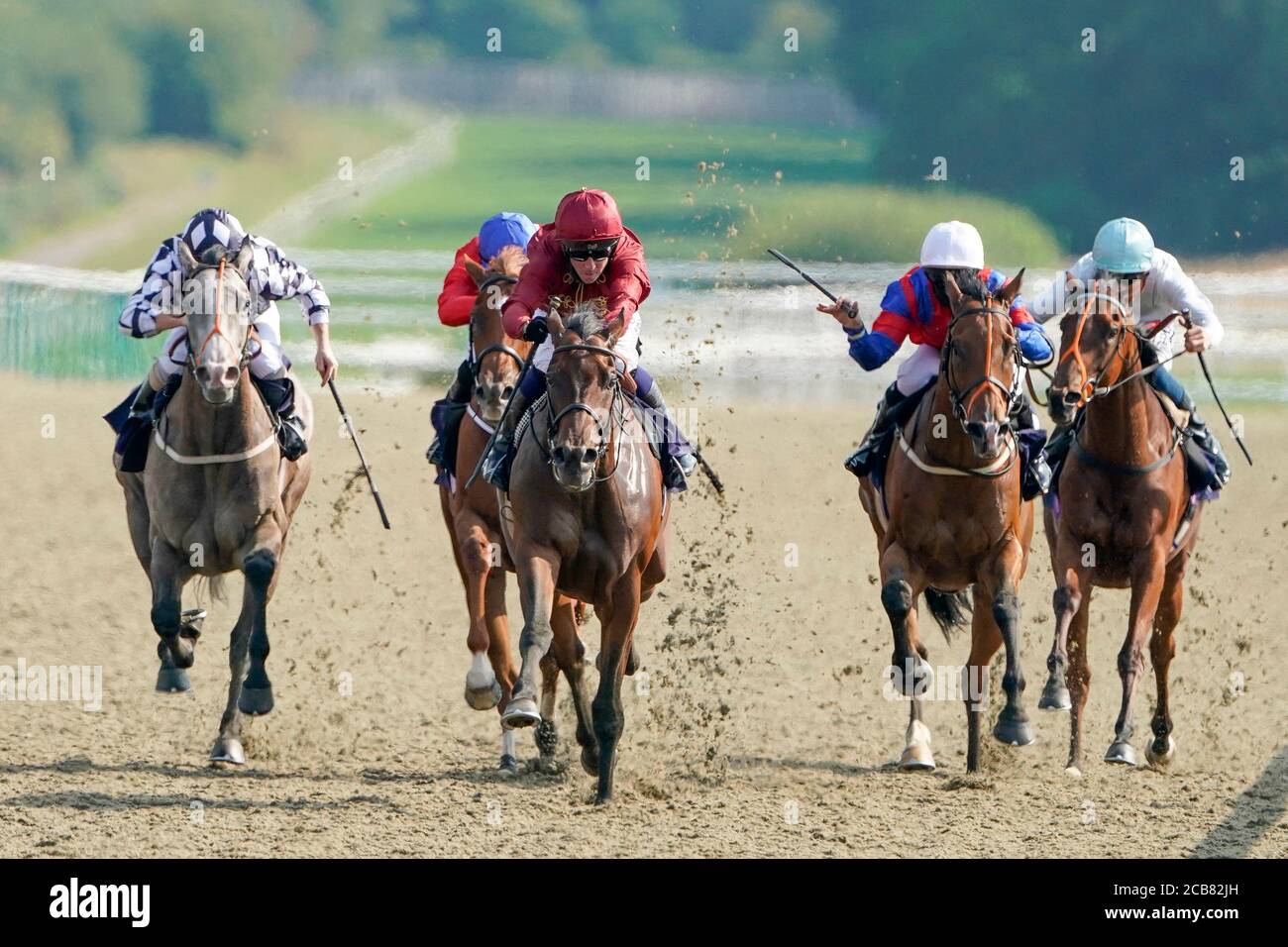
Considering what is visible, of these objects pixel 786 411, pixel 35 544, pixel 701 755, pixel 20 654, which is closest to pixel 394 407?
pixel 786 411

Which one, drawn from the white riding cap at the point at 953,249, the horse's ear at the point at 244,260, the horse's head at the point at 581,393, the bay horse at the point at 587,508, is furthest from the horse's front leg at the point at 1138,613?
the horse's ear at the point at 244,260

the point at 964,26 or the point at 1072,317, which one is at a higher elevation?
the point at 964,26

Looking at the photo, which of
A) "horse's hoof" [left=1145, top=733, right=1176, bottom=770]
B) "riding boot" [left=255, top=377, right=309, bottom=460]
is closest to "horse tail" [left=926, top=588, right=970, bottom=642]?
"horse's hoof" [left=1145, top=733, right=1176, bottom=770]

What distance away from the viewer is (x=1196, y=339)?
8148 mm

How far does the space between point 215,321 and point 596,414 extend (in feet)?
4.95

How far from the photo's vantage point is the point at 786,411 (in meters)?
18.4

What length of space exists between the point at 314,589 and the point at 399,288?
12.9 meters

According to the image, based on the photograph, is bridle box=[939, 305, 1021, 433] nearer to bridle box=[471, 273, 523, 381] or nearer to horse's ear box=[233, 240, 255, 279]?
bridle box=[471, 273, 523, 381]

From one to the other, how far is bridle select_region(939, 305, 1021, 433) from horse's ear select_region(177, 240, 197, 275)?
2.71m

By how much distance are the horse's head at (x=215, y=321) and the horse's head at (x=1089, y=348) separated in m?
2.93

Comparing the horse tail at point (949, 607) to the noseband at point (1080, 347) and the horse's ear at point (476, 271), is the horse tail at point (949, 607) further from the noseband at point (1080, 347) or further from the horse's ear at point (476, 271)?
the horse's ear at point (476, 271)

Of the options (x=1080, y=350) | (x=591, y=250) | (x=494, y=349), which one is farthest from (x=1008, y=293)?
(x=494, y=349)

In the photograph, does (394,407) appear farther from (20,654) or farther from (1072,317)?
(1072,317)

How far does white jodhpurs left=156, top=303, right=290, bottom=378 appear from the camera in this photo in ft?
25.6
